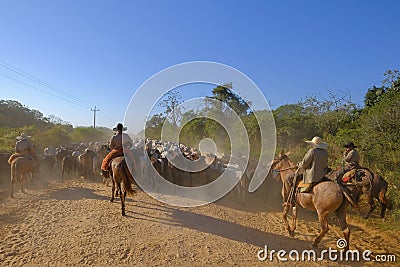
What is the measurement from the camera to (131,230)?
19.9 ft

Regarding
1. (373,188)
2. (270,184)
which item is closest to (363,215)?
(373,188)

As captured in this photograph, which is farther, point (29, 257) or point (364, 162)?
point (364, 162)

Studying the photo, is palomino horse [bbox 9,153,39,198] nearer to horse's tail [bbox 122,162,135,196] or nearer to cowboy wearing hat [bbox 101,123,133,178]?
cowboy wearing hat [bbox 101,123,133,178]

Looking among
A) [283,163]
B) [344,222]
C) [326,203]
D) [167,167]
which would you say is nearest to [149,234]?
[326,203]

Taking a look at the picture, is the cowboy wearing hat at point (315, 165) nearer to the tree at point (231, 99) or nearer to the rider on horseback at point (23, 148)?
the rider on horseback at point (23, 148)

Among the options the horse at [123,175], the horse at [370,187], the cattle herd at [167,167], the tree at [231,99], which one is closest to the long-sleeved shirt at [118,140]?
the horse at [123,175]

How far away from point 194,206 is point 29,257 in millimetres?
4555

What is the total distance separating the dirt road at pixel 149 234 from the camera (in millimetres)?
4871

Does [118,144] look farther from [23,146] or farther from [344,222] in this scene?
[344,222]

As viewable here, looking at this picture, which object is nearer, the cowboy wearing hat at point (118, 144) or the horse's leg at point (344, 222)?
the horse's leg at point (344, 222)

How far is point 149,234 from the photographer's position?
586cm

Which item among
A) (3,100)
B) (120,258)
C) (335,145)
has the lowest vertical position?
(120,258)

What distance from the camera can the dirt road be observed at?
4871 millimetres

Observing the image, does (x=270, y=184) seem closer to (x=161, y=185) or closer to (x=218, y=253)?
(x=161, y=185)
